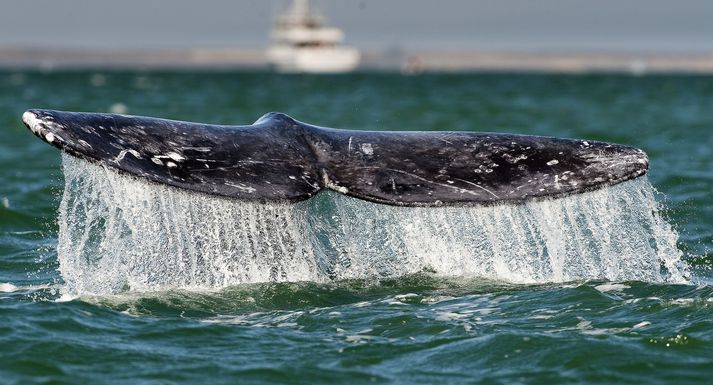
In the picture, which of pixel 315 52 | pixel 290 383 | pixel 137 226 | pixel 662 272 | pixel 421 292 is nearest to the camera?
pixel 290 383

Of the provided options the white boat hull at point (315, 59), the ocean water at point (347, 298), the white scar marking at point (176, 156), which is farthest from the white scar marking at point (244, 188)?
the white boat hull at point (315, 59)

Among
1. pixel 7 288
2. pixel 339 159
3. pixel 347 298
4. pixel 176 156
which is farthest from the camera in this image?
pixel 7 288

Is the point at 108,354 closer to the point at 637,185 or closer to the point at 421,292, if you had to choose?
the point at 421,292

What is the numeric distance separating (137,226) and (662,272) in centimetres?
400

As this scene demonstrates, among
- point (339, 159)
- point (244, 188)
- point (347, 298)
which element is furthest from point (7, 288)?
point (339, 159)

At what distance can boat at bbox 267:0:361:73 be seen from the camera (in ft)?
374

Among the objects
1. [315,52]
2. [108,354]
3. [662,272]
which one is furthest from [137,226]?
[315,52]

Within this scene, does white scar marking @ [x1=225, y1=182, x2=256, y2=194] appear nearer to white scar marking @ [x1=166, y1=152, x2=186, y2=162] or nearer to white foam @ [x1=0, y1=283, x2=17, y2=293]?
white scar marking @ [x1=166, y1=152, x2=186, y2=162]

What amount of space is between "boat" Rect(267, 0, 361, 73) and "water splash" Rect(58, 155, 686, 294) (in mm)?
104912

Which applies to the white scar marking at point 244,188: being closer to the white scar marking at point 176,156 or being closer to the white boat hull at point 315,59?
the white scar marking at point 176,156

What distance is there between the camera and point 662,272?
916cm

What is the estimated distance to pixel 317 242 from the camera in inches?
318

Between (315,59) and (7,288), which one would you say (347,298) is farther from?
(315,59)

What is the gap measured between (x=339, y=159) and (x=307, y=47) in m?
110
